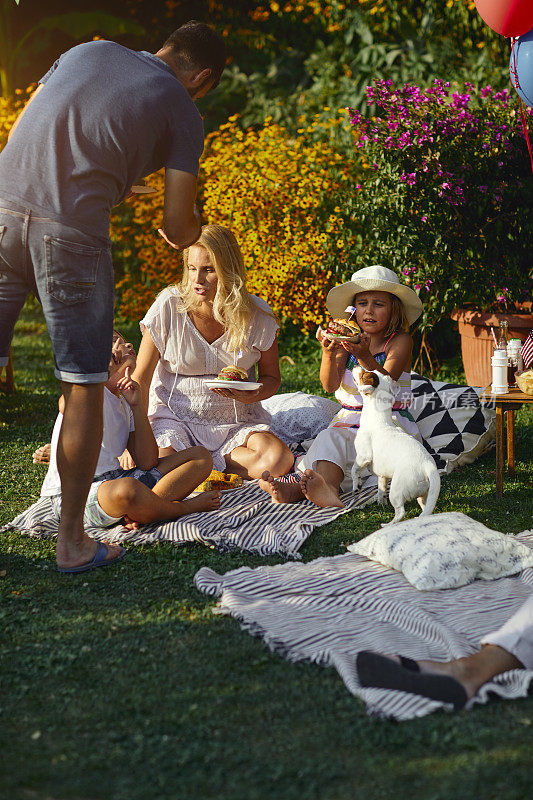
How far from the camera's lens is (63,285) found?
115 inches

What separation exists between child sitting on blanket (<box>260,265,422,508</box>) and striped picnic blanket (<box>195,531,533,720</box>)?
0.81 m

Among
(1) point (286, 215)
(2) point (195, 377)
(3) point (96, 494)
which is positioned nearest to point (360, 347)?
(2) point (195, 377)

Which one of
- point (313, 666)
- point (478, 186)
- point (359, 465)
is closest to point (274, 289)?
point (478, 186)

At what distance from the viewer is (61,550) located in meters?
3.10

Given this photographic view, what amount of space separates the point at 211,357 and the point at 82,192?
1.61 m

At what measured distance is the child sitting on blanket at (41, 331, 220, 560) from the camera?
3.50m

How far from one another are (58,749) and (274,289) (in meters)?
6.24

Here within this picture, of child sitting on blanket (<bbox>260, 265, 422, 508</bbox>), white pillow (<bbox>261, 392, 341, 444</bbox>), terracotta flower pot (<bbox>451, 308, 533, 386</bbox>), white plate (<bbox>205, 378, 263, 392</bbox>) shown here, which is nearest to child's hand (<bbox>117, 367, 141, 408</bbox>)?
white plate (<bbox>205, 378, 263, 392</bbox>)

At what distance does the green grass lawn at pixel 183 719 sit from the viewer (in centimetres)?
182

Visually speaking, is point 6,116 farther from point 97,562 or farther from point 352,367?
point 97,562

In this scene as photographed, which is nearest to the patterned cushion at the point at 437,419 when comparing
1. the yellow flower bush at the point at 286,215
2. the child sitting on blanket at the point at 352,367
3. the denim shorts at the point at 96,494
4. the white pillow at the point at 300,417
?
the white pillow at the point at 300,417

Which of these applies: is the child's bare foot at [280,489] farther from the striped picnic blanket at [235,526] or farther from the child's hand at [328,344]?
the child's hand at [328,344]

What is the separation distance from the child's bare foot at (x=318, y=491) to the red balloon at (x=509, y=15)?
2891 mm

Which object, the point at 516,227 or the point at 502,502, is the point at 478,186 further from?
the point at 502,502
